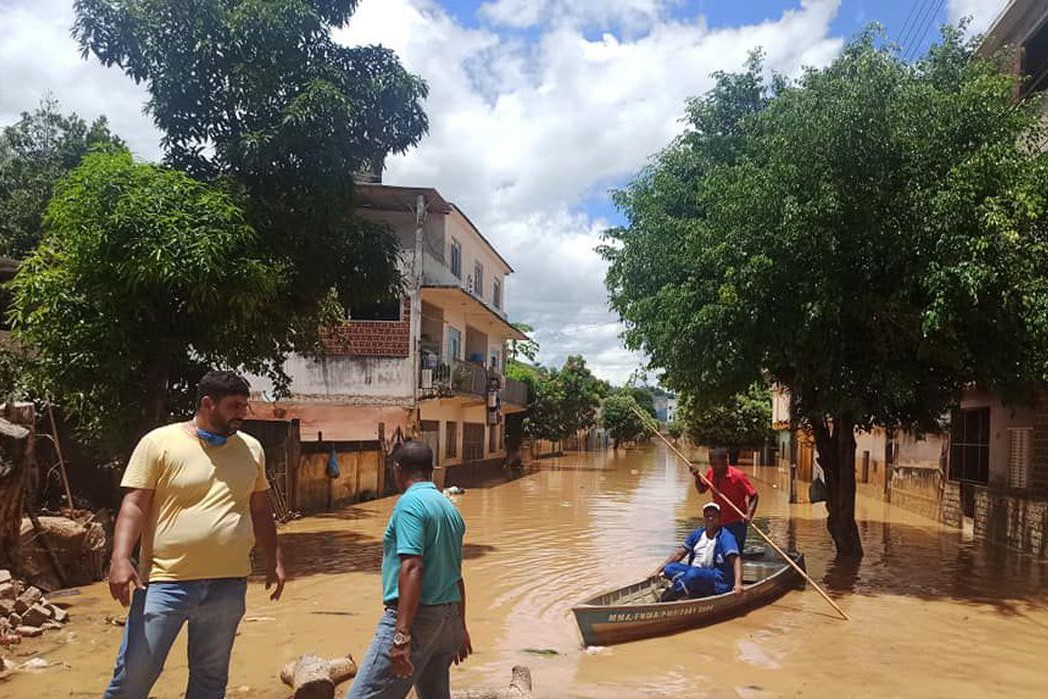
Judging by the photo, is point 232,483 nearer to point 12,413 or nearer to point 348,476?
point 12,413

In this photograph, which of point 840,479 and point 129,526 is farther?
point 840,479

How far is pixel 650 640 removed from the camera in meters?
8.35

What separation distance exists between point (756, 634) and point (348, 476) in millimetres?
13265

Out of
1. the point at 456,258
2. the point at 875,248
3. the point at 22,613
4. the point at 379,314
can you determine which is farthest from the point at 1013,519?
the point at 456,258

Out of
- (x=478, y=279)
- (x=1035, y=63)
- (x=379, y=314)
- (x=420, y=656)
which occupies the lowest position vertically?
(x=420, y=656)

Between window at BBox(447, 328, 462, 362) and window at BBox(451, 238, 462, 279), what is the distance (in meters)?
1.93

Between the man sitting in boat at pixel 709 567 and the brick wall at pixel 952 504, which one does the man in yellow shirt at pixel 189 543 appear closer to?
the man sitting in boat at pixel 709 567

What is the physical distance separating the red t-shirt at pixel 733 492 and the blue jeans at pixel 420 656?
6.18 m

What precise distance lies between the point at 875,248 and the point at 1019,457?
7234 millimetres

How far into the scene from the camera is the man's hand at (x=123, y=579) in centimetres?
373

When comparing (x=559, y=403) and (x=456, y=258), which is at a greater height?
(x=456, y=258)

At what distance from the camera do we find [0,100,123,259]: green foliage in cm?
2327

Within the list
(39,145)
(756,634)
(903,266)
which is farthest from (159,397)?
(39,145)

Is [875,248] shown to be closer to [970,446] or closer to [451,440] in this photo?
[970,446]
